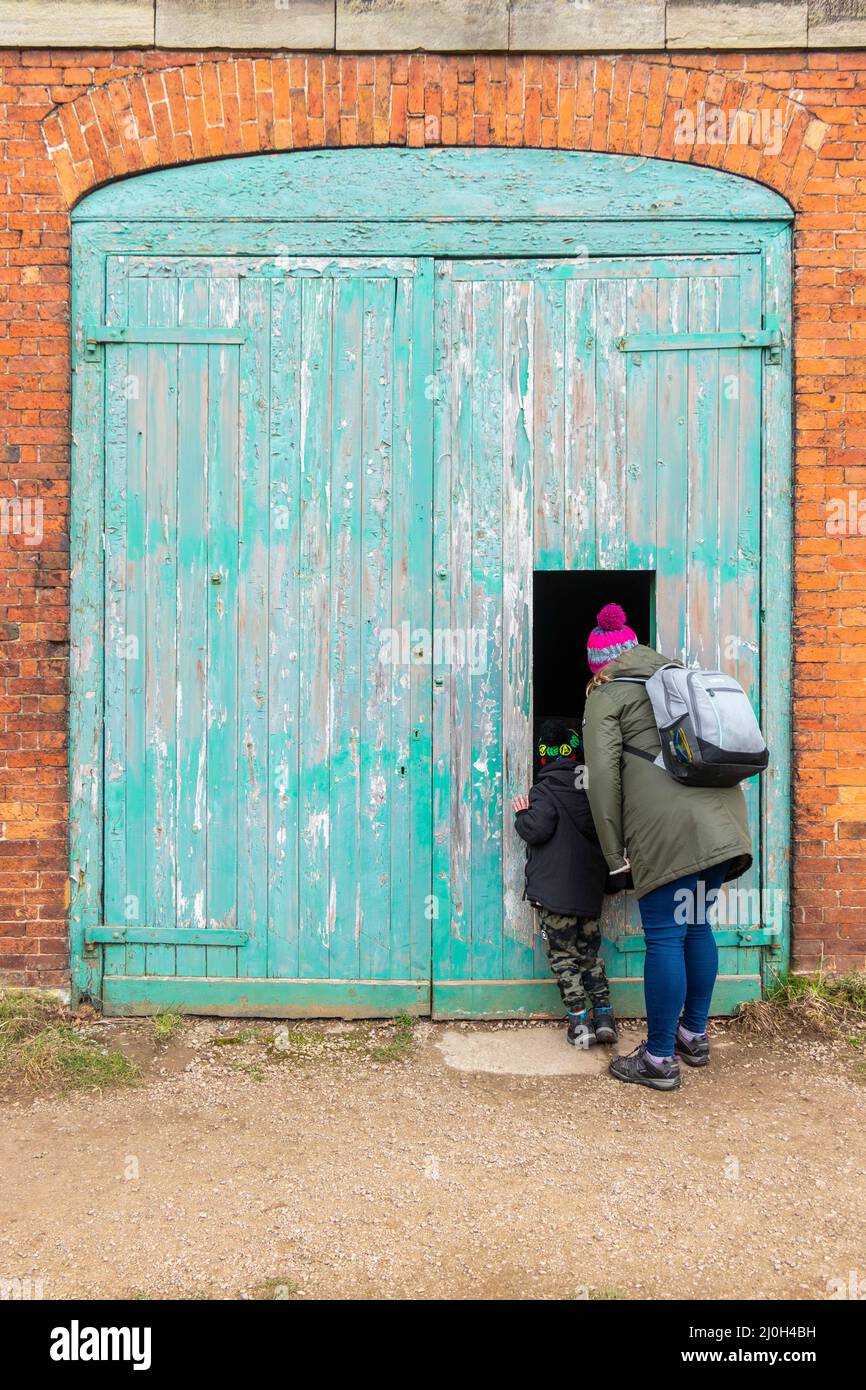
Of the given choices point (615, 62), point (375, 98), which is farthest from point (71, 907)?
point (615, 62)

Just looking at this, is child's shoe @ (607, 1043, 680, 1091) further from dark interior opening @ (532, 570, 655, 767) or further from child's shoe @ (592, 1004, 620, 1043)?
dark interior opening @ (532, 570, 655, 767)

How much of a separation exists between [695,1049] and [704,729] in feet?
4.55

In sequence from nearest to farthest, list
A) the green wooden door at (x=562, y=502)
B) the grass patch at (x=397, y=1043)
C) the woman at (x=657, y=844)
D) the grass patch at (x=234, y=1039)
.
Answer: the woman at (x=657, y=844) < the grass patch at (x=397, y=1043) < the grass patch at (x=234, y=1039) < the green wooden door at (x=562, y=502)

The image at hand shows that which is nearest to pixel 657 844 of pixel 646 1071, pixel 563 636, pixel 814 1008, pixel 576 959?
pixel 576 959

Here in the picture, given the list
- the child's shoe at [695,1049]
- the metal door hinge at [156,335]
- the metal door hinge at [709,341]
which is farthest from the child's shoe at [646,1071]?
the metal door hinge at [156,335]

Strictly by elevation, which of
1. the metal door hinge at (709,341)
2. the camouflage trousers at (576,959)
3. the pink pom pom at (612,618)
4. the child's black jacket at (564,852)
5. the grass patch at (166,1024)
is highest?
the metal door hinge at (709,341)

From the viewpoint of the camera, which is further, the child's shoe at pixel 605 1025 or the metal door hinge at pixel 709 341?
the metal door hinge at pixel 709 341

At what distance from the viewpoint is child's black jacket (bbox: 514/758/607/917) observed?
4.05 m

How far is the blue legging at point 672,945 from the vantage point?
147 inches

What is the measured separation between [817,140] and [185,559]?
334cm

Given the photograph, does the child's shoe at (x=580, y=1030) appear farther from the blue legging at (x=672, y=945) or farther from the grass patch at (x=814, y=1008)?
the grass patch at (x=814, y=1008)

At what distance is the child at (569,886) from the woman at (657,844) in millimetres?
232

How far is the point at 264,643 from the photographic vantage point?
4.36 m

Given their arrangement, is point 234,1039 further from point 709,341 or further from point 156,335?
point 709,341
